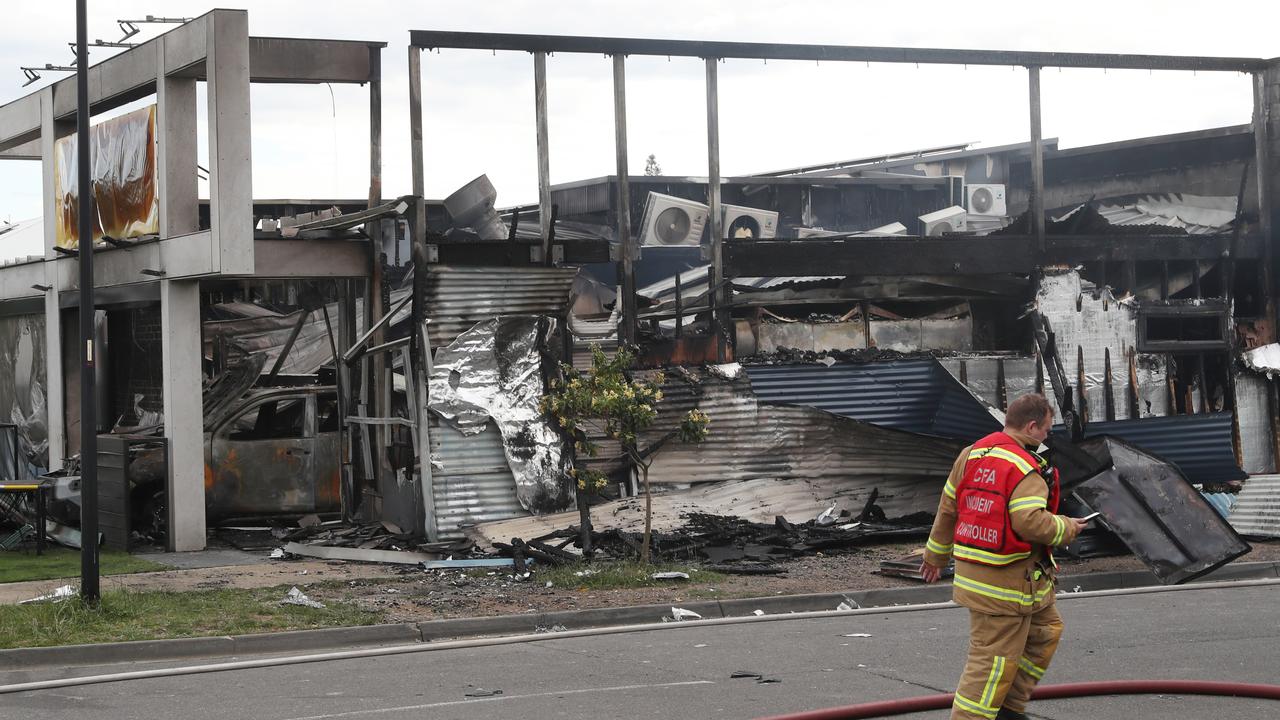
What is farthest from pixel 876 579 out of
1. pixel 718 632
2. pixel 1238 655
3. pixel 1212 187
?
pixel 1212 187

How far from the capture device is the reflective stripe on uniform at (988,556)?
6.28 metres

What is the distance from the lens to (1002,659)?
6.22 m

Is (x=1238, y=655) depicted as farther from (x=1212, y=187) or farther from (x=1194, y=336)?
(x=1212, y=187)

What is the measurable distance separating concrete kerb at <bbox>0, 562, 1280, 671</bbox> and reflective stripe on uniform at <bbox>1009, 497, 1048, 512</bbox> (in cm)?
596

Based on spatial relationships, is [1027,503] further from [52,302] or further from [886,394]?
[52,302]

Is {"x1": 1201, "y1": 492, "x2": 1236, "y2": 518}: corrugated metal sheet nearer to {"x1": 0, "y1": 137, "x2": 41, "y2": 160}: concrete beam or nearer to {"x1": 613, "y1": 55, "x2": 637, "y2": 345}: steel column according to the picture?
{"x1": 613, "y1": 55, "x2": 637, "y2": 345}: steel column

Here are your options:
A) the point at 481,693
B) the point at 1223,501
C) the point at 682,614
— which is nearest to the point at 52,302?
the point at 682,614

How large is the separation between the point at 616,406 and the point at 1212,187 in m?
15.6

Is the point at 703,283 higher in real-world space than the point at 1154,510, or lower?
higher

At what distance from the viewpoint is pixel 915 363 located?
18.3m

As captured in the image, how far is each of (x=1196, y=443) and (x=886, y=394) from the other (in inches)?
170

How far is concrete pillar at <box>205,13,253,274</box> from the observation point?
50.7 feet

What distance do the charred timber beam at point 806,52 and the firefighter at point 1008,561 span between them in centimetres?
1206

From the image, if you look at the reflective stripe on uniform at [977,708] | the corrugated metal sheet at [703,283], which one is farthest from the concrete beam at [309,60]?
the reflective stripe on uniform at [977,708]
